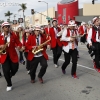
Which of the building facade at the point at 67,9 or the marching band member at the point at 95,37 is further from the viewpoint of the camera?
the building facade at the point at 67,9

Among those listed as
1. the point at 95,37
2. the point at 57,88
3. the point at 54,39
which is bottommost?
the point at 57,88

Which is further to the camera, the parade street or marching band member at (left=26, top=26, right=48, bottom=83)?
marching band member at (left=26, top=26, right=48, bottom=83)

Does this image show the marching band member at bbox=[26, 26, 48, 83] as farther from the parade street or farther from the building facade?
the building facade

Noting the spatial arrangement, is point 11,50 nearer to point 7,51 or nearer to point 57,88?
point 7,51

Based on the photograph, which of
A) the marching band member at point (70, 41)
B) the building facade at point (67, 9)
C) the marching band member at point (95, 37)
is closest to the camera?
the marching band member at point (70, 41)

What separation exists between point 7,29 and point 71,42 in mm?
2241

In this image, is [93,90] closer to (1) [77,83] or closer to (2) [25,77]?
(1) [77,83]

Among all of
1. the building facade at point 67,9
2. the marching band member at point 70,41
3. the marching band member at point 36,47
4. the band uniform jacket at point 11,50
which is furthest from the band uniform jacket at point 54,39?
the building facade at point 67,9

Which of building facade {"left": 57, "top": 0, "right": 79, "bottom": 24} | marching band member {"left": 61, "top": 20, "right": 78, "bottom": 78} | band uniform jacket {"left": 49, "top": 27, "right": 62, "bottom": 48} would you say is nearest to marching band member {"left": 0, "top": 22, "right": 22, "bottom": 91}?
marching band member {"left": 61, "top": 20, "right": 78, "bottom": 78}

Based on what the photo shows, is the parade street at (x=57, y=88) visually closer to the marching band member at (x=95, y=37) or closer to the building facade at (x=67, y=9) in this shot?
the marching band member at (x=95, y=37)

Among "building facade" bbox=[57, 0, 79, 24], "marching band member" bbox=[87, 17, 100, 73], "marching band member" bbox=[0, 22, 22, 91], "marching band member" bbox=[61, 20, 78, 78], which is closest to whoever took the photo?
"marching band member" bbox=[0, 22, 22, 91]

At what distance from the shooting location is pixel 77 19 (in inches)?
2096

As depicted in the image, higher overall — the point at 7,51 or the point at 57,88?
the point at 7,51

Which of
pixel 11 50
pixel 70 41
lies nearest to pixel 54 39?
pixel 70 41
